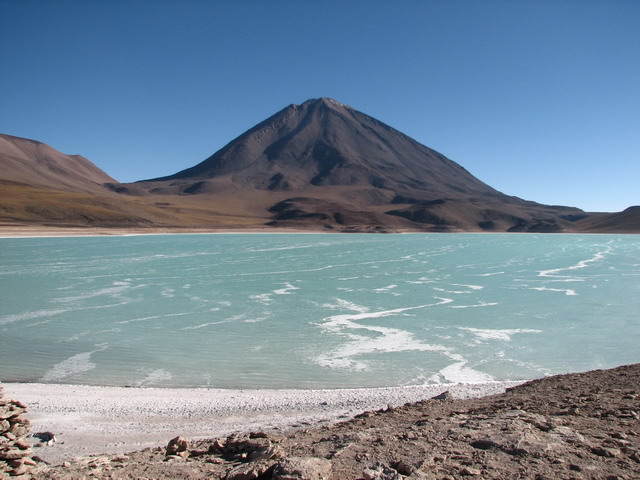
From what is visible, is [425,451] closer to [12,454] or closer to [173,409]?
[12,454]

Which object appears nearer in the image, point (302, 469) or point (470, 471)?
point (302, 469)

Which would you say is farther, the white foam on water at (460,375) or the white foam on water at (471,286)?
the white foam on water at (471,286)

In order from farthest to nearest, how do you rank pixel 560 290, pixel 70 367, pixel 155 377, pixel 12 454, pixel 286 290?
pixel 560 290, pixel 286 290, pixel 70 367, pixel 155 377, pixel 12 454

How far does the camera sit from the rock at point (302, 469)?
13.4ft

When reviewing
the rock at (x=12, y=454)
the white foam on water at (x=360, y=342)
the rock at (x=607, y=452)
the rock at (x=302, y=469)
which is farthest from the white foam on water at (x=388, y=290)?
the rock at (x=12, y=454)

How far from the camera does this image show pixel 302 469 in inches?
165

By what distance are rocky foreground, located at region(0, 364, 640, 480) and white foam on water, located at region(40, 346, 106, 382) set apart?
19.0 ft

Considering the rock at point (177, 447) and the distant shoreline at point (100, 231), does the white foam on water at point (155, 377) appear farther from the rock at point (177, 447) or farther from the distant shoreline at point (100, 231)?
the distant shoreline at point (100, 231)

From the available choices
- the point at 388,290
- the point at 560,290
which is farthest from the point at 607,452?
the point at 560,290

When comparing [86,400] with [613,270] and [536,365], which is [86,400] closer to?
[536,365]

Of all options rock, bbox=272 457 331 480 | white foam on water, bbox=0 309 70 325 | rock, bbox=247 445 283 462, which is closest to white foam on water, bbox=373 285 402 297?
white foam on water, bbox=0 309 70 325

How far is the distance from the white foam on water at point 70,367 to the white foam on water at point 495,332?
9894 millimetres

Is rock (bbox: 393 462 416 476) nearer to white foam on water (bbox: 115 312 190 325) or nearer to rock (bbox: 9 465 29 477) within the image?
rock (bbox: 9 465 29 477)

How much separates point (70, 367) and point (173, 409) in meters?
4.12
